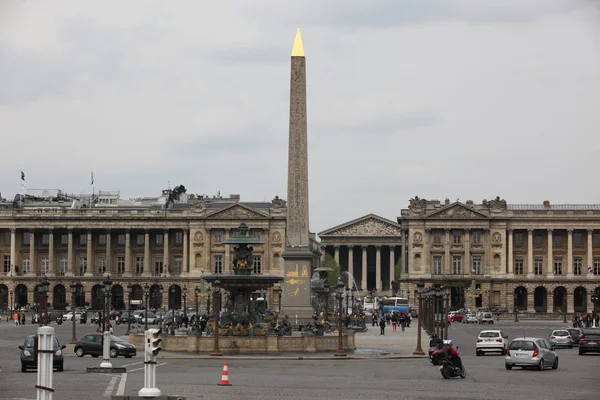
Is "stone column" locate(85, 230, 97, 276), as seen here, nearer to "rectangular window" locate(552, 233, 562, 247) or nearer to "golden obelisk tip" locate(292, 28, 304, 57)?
"rectangular window" locate(552, 233, 562, 247)

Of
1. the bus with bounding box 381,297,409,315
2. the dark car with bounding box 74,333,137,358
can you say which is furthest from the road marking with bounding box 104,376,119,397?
the bus with bounding box 381,297,409,315

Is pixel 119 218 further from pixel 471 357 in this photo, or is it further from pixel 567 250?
pixel 471 357

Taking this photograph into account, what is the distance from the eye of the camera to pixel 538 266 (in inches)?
6216

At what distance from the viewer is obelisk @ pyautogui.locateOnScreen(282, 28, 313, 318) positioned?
223 ft

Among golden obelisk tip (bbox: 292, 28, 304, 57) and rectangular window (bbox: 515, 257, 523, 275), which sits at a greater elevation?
golden obelisk tip (bbox: 292, 28, 304, 57)

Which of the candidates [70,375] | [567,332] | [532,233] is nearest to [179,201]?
[532,233]

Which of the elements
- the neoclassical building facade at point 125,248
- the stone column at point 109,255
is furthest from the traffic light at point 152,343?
the stone column at point 109,255

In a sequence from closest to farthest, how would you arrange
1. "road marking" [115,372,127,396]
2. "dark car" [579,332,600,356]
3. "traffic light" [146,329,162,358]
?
1. "traffic light" [146,329,162,358]
2. "road marking" [115,372,127,396]
3. "dark car" [579,332,600,356]

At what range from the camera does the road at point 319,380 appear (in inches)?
1292

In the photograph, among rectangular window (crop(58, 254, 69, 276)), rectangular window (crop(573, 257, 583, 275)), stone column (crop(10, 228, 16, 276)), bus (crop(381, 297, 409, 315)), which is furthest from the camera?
rectangular window (crop(58, 254, 69, 276))

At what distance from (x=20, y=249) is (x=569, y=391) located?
134521 millimetres

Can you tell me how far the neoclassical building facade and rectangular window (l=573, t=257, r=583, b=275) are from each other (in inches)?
1306

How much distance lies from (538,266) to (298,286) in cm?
9380

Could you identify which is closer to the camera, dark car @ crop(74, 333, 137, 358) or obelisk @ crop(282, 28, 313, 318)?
dark car @ crop(74, 333, 137, 358)
